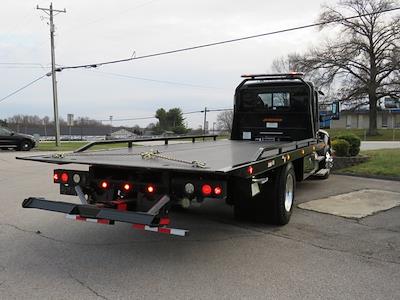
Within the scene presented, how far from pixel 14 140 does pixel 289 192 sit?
77.7 ft

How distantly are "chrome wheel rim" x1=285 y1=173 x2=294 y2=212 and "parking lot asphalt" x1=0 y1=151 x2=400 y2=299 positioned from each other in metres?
0.28

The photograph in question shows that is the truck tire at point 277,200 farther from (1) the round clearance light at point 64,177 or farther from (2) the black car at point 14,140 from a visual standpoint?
(2) the black car at point 14,140

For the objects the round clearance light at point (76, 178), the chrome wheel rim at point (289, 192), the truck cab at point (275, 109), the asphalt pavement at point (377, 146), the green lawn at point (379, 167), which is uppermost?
the truck cab at point (275, 109)

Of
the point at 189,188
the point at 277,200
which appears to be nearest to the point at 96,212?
the point at 189,188

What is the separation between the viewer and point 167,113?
7625cm

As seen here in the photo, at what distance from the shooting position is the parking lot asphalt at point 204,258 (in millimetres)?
4223

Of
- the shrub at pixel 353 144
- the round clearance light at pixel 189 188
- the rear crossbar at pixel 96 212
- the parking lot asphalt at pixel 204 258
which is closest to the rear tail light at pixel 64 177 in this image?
the rear crossbar at pixel 96 212

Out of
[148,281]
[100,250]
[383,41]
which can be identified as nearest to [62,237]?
[100,250]

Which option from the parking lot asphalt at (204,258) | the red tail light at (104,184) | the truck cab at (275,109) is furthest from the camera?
the truck cab at (275,109)

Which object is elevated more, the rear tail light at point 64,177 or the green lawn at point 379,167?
the rear tail light at point 64,177

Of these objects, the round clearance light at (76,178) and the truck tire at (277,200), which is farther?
the truck tire at (277,200)

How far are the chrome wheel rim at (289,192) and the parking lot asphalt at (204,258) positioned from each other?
280 mm

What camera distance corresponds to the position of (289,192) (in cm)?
700

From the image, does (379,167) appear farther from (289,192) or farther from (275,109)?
(289,192)
